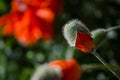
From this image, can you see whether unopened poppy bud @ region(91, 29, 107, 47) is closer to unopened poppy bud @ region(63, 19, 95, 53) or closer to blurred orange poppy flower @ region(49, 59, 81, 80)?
unopened poppy bud @ region(63, 19, 95, 53)

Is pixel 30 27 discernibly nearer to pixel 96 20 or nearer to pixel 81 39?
→ pixel 96 20

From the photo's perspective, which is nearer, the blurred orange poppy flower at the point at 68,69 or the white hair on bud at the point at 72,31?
the white hair on bud at the point at 72,31

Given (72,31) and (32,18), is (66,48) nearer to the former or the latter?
(32,18)

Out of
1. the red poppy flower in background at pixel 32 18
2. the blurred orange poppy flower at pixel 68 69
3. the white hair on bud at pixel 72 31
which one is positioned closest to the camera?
the white hair on bud at pixel 72 31

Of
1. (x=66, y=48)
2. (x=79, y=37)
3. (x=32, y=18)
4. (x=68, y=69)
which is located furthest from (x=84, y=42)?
(x=66, y=48)

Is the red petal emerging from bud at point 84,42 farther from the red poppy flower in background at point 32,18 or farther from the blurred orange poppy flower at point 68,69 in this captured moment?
the red poppy flower in background at point 32,18

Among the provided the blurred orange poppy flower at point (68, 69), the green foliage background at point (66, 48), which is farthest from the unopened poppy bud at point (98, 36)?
the green foliage background at point (66, 48)
